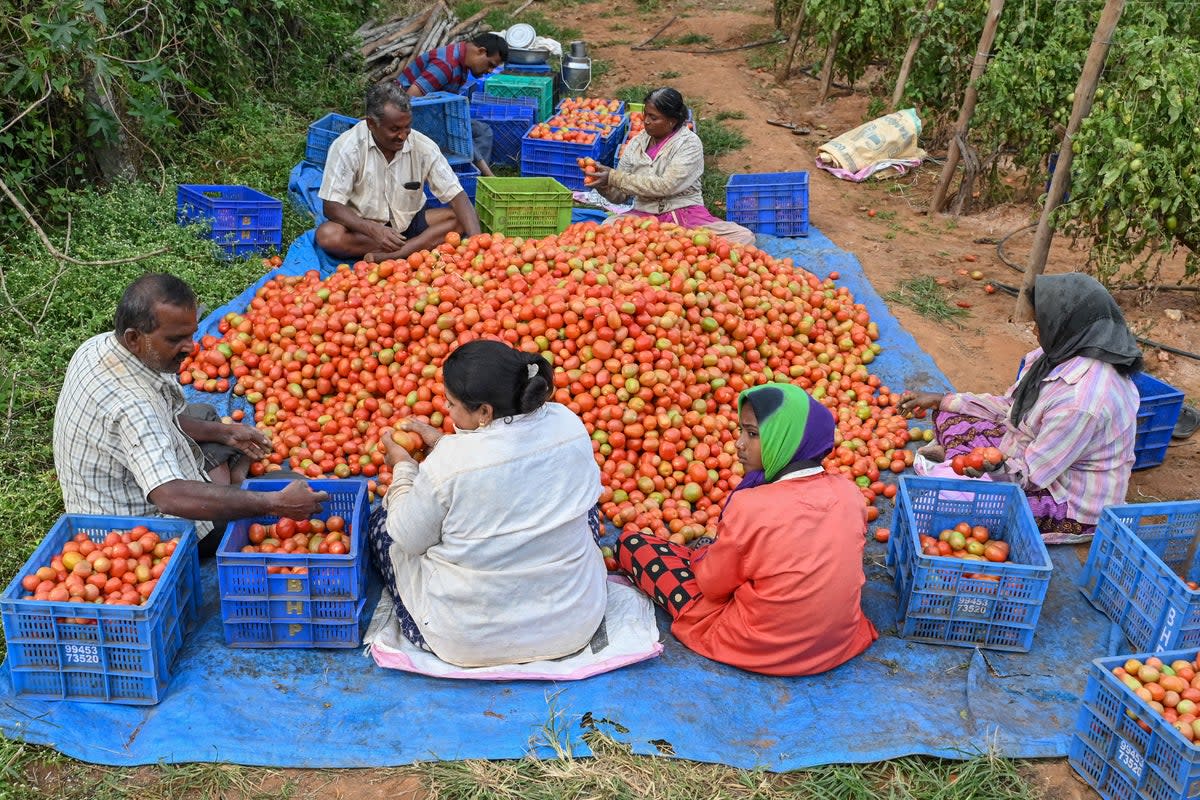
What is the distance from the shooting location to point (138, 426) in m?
3.70

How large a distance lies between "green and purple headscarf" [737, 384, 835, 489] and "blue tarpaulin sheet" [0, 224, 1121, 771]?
0.92 meters

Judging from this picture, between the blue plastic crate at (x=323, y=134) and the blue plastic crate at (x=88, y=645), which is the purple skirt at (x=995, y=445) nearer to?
the blue plastic crate at (x=88, y=645)

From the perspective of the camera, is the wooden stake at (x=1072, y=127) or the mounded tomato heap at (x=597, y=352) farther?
the wooden stake at (x=1072, y=127)

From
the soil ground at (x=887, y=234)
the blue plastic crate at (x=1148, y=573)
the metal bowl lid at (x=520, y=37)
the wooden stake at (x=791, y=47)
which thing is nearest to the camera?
the blue plastic crate at (x=1148, y=573)

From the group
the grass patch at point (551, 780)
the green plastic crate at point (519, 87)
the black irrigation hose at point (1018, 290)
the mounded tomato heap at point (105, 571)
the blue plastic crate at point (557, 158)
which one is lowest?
the grass patch at point (551, 780)

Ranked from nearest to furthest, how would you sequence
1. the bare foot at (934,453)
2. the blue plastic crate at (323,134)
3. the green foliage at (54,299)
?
the green foliage at (54,299), the bare foot at (934,453), the blue plastic crate at (323,134)

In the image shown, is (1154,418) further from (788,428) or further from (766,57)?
(766,57)

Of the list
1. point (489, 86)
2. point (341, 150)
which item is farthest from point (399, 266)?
point (489, 86)

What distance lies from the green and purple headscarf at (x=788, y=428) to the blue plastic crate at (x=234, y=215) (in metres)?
4.96

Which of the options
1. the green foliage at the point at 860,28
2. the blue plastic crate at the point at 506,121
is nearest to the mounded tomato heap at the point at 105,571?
the blue plastic crate at the point at 506,121

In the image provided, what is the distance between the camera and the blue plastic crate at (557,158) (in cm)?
884

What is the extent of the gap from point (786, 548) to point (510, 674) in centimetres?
115

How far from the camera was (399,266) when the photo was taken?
594 cm

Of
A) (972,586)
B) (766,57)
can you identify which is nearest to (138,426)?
(972,586)
